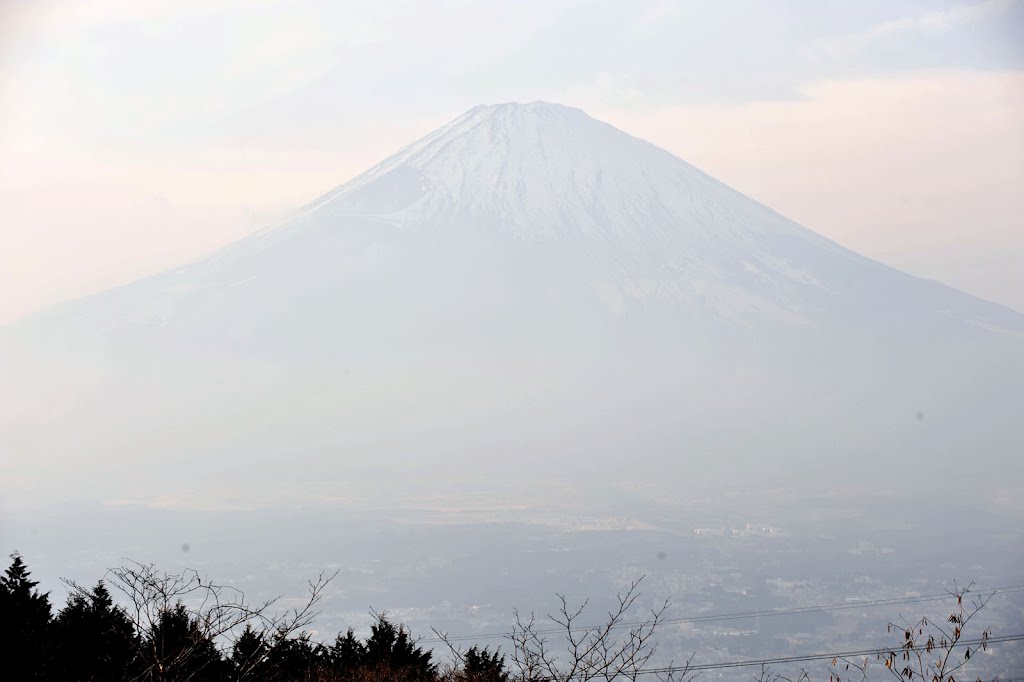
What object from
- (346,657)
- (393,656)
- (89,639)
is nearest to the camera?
(89,639)

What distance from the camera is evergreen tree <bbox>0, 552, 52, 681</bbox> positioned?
14805 millimetres

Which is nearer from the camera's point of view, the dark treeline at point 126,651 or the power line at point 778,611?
the dark treeline at point 126,651

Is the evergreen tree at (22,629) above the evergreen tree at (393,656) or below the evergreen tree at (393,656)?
above

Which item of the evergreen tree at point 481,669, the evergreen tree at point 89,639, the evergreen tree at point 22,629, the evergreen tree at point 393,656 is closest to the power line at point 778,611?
the evergreen tree at point 393,656

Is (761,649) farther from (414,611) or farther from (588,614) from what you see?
(414,611)

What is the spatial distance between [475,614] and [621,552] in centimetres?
2401

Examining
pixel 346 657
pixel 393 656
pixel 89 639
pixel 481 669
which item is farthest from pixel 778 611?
pixel 89 639

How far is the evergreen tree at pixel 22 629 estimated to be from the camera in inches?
583

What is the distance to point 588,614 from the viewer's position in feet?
350

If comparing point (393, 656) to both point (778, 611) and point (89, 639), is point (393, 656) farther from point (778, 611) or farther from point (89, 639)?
point (778, 611)

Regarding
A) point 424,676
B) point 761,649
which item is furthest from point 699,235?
point 424,676

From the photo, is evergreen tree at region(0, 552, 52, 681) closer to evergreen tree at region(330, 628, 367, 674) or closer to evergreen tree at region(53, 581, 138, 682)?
evergreen tree at region(53, 581, 138, 682)

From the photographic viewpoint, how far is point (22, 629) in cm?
1565

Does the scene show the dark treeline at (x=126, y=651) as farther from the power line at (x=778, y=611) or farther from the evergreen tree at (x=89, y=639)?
the power line at (x=778, y=611)
